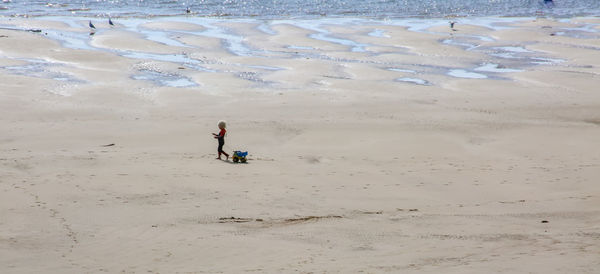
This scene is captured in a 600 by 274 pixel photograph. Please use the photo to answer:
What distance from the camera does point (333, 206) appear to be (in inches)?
442

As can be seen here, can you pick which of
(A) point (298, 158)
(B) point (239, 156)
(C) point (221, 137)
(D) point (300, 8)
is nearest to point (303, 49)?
(A) point (298, 158)

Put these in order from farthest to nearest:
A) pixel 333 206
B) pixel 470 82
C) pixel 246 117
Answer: pixel 470 82 < pixel 246 117 < pixel 333 206

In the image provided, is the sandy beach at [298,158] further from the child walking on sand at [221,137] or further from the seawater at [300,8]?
the seawater at [300,8]

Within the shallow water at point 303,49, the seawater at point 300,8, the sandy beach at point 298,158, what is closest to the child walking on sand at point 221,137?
the sandy beach at point 298,158

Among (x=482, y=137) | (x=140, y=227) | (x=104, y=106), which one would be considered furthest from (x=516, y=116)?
(x=140, y=227)

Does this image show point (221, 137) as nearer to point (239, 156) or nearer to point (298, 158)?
point (239, 156)

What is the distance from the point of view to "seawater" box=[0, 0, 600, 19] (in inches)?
1689

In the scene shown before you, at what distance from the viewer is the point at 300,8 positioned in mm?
46031

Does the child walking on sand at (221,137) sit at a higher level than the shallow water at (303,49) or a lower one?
higher

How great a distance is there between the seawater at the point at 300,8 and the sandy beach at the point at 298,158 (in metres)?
14.0

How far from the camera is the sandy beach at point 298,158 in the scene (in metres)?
9.16

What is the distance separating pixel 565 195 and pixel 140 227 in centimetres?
681

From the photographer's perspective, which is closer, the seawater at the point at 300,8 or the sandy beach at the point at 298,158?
the sandy beach at the point at 298,158

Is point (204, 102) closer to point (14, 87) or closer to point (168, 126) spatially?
→ point (168, 126)
